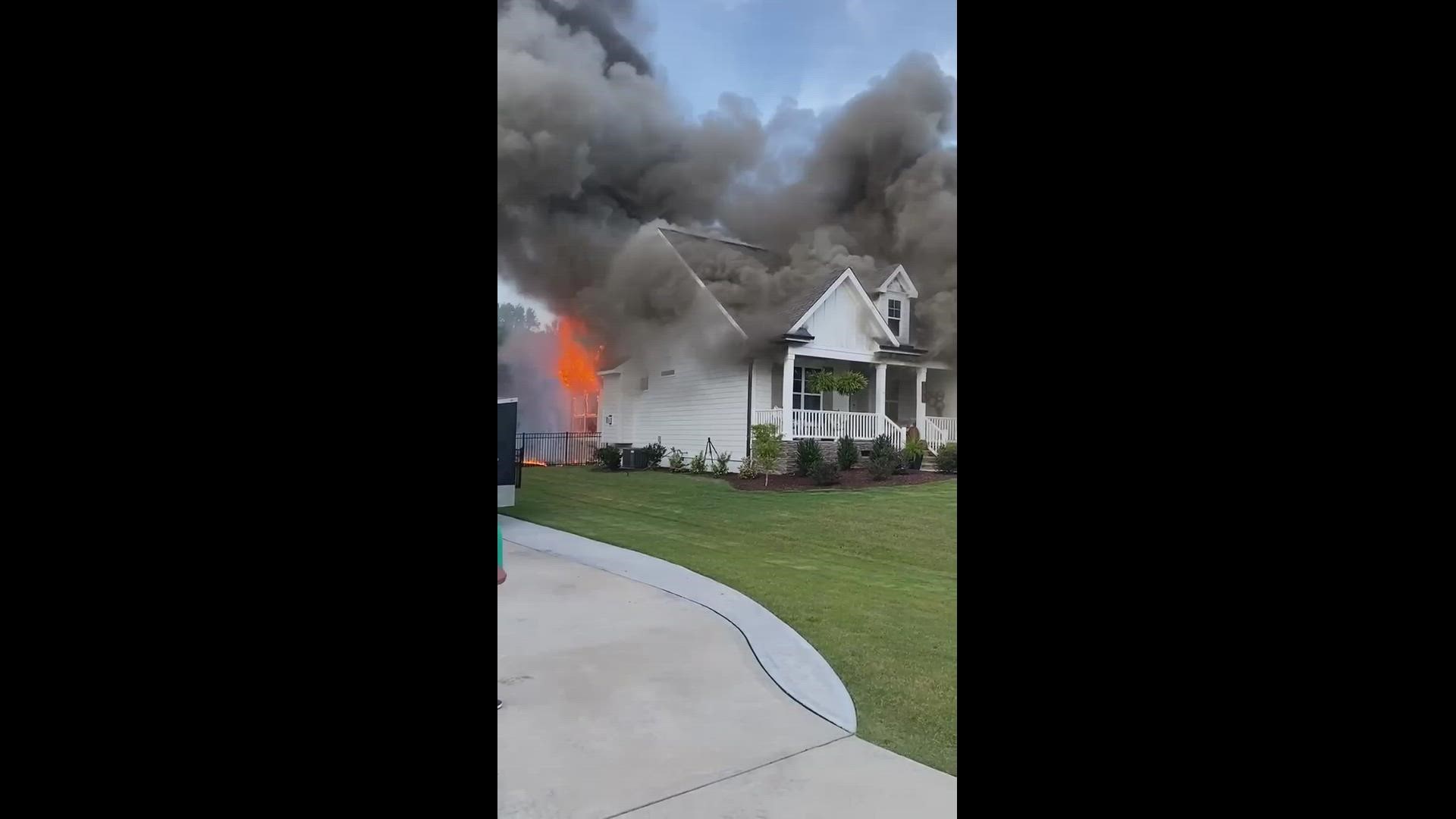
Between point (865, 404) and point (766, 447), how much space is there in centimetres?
101

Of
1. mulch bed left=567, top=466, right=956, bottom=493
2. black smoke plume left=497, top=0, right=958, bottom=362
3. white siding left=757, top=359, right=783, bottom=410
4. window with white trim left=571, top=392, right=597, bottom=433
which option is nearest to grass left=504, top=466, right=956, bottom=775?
mulch bed left=567, top=466, right=956, bottom=493

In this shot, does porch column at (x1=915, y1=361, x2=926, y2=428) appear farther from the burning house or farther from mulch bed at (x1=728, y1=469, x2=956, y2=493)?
mulch bed at (x1=728, y1=469, x2=956, y2=493)

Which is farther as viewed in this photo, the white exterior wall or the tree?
the white exterior wall

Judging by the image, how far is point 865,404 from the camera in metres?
7.05

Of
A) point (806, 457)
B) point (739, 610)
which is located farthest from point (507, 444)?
point (806, 457)

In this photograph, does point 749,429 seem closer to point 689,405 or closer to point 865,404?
point 689,405

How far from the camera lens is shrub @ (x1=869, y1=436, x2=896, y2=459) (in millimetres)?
6758

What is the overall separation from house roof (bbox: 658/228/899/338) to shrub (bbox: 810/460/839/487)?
1.47m
